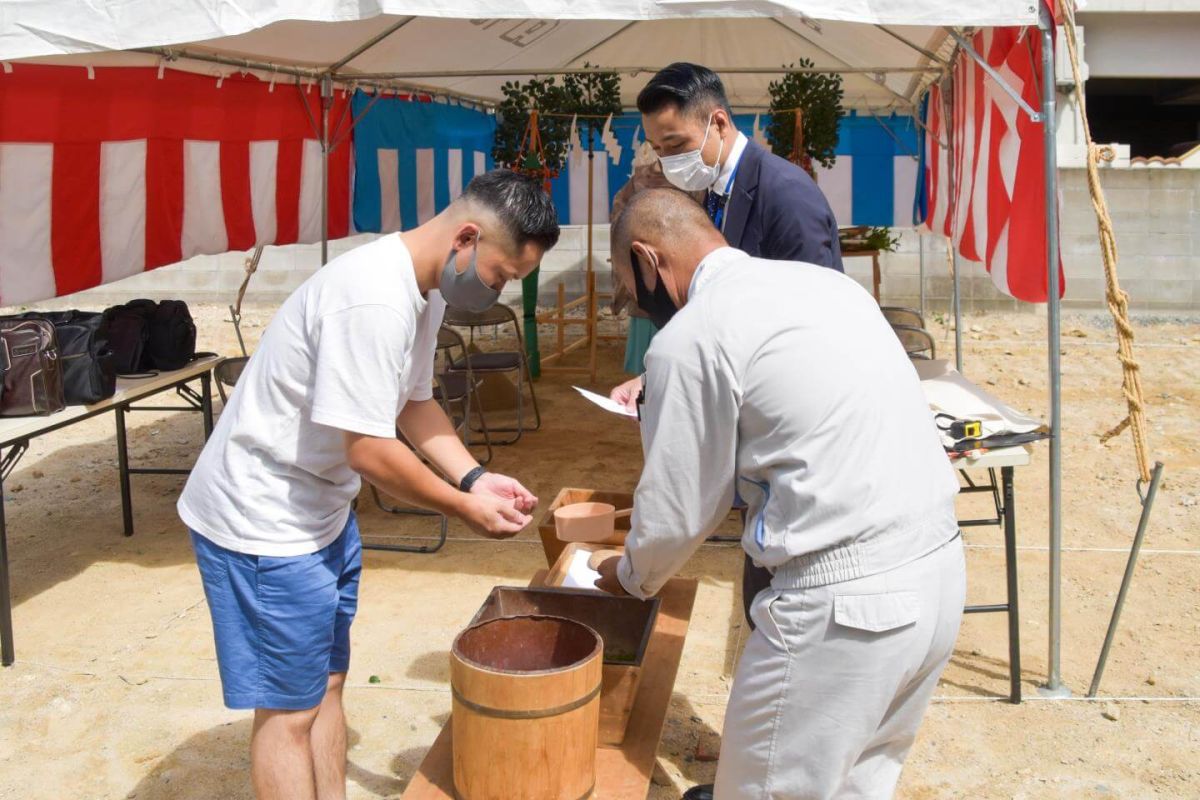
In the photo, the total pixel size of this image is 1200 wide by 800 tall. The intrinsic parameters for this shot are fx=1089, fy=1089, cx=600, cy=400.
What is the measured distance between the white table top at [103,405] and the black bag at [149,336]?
0.18 feet

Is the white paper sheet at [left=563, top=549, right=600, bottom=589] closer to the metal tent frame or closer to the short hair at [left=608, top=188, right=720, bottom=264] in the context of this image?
the short hair at [left=608, top=188, right=720, bottom=264]

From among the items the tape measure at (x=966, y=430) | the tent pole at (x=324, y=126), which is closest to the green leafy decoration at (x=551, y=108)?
the tent pole at (x=324, y=126)

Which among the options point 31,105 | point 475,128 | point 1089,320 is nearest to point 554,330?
point 475,128

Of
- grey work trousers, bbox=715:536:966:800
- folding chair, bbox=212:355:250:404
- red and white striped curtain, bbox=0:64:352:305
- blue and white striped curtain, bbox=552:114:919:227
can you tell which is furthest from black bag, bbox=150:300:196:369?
blue and white striped curtain, bbox=552:114:919:227

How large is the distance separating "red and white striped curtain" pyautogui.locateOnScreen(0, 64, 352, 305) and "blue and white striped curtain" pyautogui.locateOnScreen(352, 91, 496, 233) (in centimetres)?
67

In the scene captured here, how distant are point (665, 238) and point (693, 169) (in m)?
1.26

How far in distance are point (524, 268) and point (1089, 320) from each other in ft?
31.7

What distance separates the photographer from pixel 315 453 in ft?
6.30

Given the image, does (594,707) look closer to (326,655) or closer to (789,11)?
(326,655)

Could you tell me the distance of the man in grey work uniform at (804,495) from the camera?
5.28 ft

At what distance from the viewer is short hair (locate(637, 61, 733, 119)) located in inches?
114

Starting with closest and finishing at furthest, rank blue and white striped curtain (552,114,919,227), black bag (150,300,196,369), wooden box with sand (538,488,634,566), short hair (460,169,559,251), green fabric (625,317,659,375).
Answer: short hair (460,169,559,251)
wooden box with sand (538,488,634,566)
black bag (150,300,196,369)
green fabric (625,317,659,375)
blue and white striped curtain (552,114,919,227)

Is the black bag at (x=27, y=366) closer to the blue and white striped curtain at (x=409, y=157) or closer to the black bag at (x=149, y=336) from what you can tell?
the black bag at (x=149, y=336)

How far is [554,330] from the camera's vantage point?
421 inches
